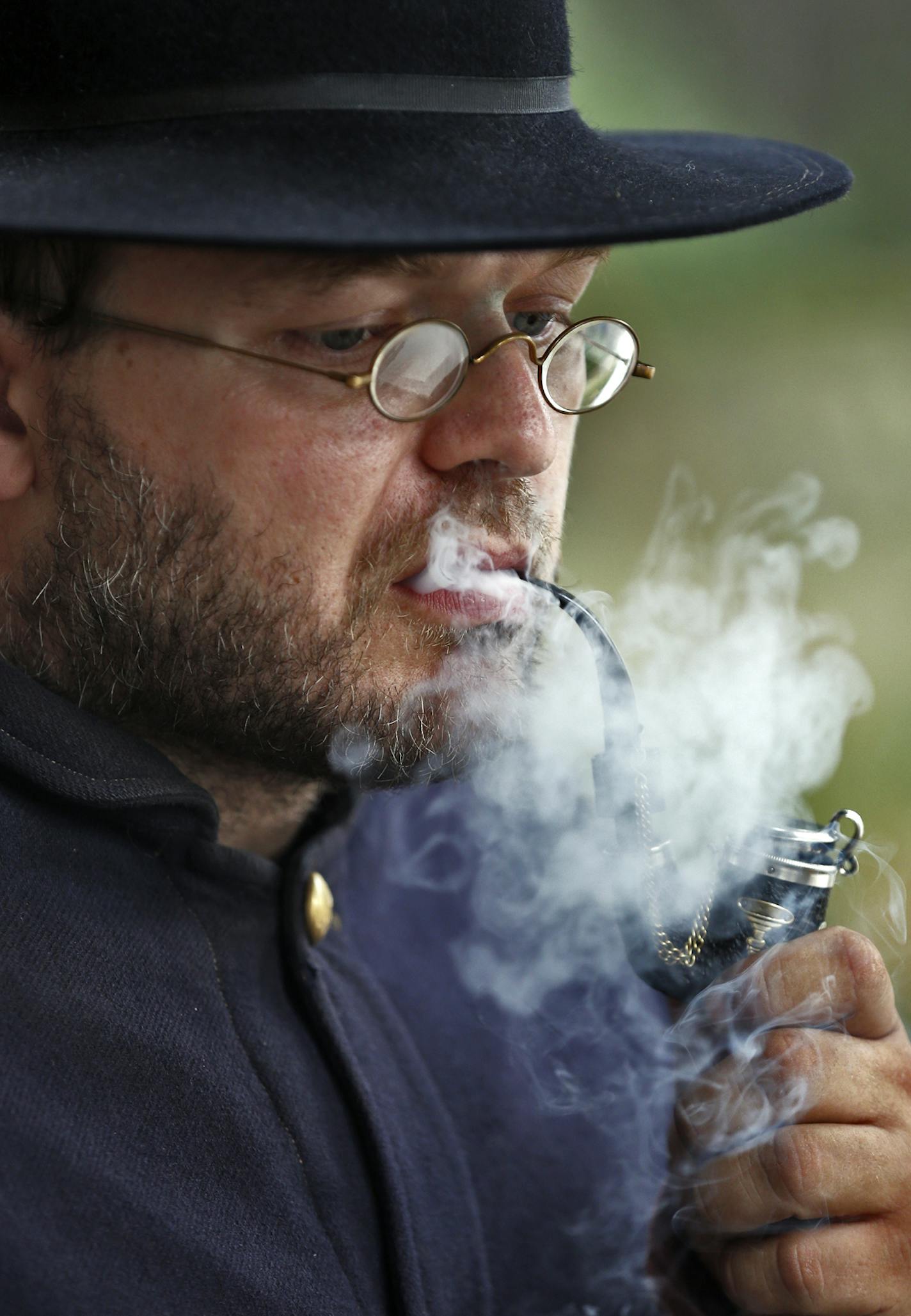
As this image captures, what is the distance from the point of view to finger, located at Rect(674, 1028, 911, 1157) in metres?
1.63

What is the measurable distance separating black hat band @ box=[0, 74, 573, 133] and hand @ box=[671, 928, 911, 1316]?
3.86 feet

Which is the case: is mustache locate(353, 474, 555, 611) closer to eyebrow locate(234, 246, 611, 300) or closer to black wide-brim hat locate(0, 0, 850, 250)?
eyebrow locate(234, 246, 611, 300)

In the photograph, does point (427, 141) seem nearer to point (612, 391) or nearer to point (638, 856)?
point (612, 391)

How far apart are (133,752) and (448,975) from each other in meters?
0.88

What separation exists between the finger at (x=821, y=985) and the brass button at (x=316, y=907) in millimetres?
625

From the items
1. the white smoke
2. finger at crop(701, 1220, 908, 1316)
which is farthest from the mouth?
finger at crop(701, 1220, 908, 1316)

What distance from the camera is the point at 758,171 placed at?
1.88 meters

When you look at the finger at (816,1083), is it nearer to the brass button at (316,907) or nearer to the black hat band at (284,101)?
the brass button at (316,907)

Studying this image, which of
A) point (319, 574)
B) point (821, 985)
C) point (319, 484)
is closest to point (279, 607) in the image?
point (319, 574)

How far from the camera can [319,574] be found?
66.9 inches

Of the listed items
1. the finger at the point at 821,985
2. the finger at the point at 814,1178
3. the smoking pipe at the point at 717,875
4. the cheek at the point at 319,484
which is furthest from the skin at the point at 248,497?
the finger at the point at 814,1178

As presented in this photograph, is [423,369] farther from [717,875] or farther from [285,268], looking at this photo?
[717,875]

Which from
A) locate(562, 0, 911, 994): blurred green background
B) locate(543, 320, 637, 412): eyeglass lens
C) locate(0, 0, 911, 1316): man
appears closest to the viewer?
locate(0, 0, 911, 1316): man

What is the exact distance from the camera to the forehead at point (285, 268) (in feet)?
4.95
